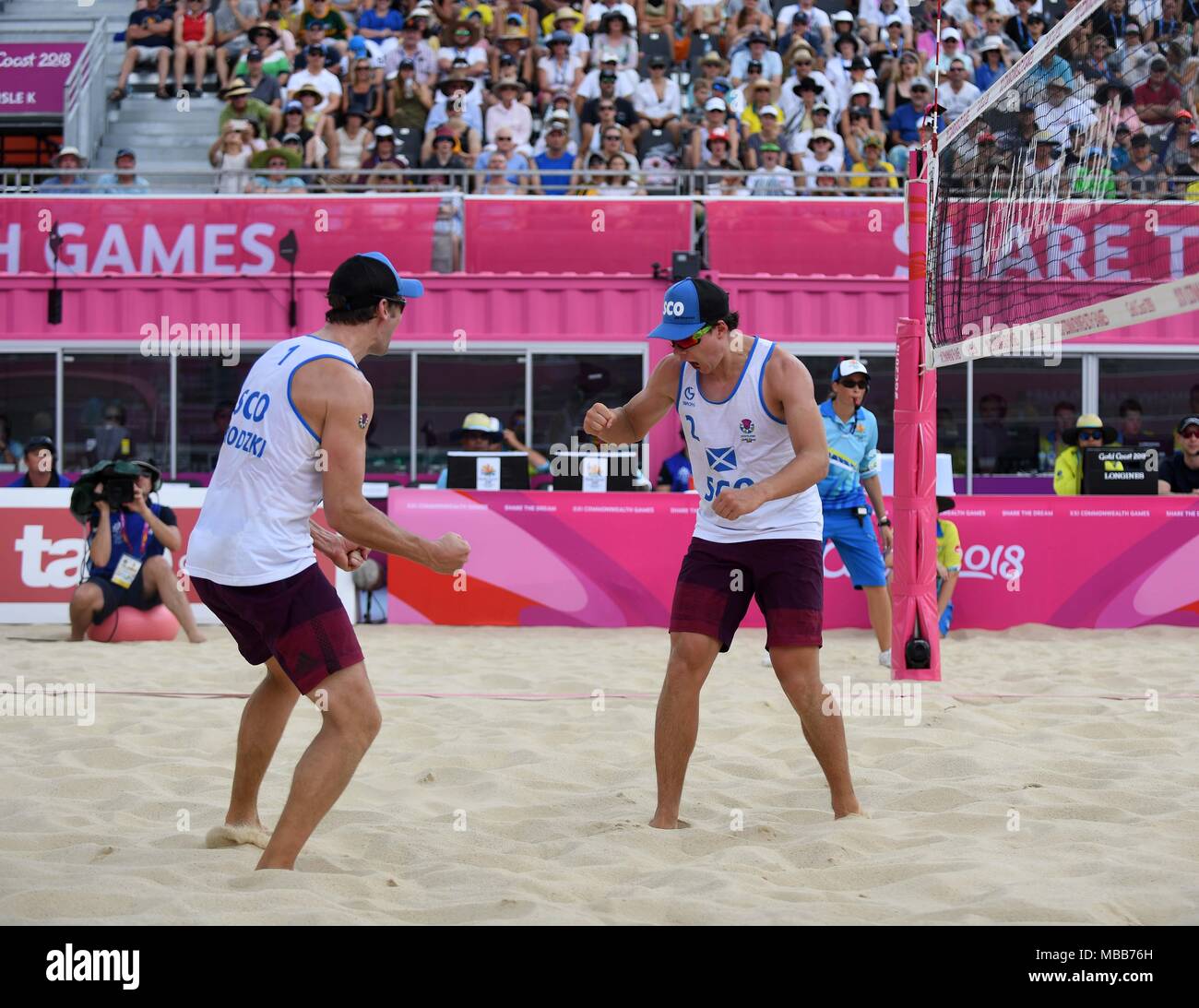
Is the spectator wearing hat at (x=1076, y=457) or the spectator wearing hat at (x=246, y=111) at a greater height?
the spectator wearing hat at (x=246, y=111)

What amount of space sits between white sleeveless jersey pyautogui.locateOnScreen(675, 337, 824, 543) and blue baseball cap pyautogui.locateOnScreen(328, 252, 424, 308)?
1116mm

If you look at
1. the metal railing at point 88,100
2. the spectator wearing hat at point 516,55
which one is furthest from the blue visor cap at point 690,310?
the metal railing at point 88,100

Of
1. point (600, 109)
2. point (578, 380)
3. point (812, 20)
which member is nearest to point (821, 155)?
point (600, 109)

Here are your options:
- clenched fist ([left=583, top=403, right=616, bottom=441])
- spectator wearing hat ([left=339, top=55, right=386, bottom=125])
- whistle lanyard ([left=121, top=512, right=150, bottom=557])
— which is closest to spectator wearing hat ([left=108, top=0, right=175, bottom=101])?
spectator wearing hat ([left=339, top=55, right=386, bottom=125])

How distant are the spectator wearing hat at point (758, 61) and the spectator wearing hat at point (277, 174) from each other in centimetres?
435

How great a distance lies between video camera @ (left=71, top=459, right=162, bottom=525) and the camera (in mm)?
8922

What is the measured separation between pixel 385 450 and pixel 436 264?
1680mm

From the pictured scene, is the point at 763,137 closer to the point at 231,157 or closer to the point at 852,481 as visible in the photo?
the point at 231,157

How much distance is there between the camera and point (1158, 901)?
3.47 m

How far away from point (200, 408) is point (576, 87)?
4.84 metres

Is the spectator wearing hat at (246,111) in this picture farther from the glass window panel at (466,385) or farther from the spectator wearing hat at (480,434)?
the spectator wearing hat at (480,434)

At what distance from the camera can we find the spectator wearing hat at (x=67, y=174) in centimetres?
1258

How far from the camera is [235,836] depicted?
13.6ft
